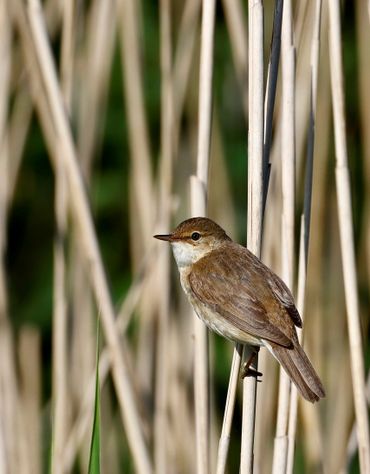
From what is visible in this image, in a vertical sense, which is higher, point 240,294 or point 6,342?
point 240,294

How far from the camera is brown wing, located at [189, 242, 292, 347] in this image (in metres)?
2.88

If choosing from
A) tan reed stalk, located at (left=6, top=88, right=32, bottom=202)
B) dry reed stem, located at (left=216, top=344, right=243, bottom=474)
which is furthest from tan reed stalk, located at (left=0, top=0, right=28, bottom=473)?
dry reed stem, located at (left=216, top=344, right=243, bottom=474)

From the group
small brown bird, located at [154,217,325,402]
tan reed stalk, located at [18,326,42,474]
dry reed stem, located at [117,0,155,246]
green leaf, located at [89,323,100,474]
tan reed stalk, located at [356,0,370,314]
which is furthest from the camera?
tan reed stalk, located at [18,326,42,474]

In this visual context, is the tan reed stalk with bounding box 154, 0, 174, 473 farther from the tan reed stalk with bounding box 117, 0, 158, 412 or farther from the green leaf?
the green leaf

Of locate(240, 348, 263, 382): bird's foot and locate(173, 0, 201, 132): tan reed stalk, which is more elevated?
locate(173, 0, 201, 132): tan reed stalk

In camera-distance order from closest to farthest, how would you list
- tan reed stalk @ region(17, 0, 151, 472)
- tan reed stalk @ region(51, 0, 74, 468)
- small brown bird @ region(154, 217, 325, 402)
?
small brown bird @ region(154, 217, 325, 402)
tan reed stalk @ region(17, 0, 151, 472)
tan reed stalk @ region(51, 0, 74, 468)

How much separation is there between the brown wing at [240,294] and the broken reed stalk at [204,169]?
140 millimetres

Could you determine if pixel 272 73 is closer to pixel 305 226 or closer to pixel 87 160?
pixel 305 226

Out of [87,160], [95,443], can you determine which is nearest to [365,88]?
[87,160]

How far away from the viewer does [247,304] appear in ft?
9.80

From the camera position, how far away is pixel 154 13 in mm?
5676

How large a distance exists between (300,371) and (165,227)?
1323 millimetres

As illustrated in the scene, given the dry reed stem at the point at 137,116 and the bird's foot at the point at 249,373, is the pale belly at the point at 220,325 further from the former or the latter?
the dry reed stem at the point at 137,116

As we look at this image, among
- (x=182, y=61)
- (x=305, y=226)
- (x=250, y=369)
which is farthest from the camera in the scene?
(x=182, y=61)
